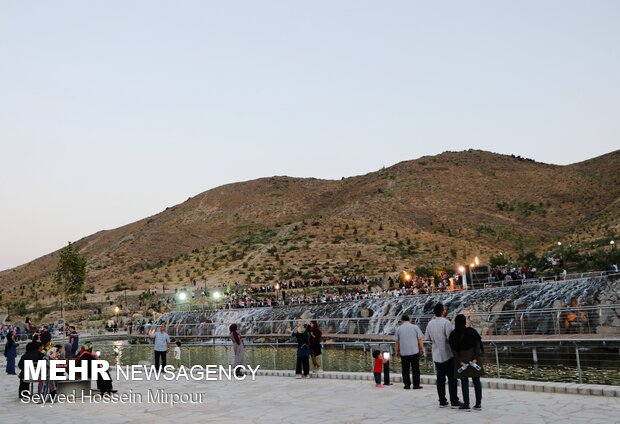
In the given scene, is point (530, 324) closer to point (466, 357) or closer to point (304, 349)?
point (304, 349)

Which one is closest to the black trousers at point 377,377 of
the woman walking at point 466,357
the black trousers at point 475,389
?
the woman walking at point 466,357

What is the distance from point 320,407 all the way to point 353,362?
10.5m

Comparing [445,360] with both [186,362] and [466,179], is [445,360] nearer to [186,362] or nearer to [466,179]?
[186,362]

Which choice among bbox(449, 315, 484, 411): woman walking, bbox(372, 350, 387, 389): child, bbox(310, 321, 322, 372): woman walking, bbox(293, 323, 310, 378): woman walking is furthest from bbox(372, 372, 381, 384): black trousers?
bbox(449, 315, 484, 411): woman walking

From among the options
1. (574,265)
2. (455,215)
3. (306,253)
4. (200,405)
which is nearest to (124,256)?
(306,253)

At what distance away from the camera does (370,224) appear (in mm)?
93938

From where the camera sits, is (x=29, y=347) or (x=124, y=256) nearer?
(x=29, y=347)

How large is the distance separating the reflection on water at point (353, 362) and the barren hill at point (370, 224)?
117 ft

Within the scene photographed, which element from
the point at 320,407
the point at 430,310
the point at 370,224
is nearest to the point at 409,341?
the point at 320,407

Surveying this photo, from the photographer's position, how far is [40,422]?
44.9 ft

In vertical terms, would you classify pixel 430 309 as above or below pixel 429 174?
below

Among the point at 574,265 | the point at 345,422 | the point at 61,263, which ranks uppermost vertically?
the point at 61,263

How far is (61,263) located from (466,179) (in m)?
74.3

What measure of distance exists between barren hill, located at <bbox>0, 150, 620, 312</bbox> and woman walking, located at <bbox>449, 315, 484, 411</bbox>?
4633cm
